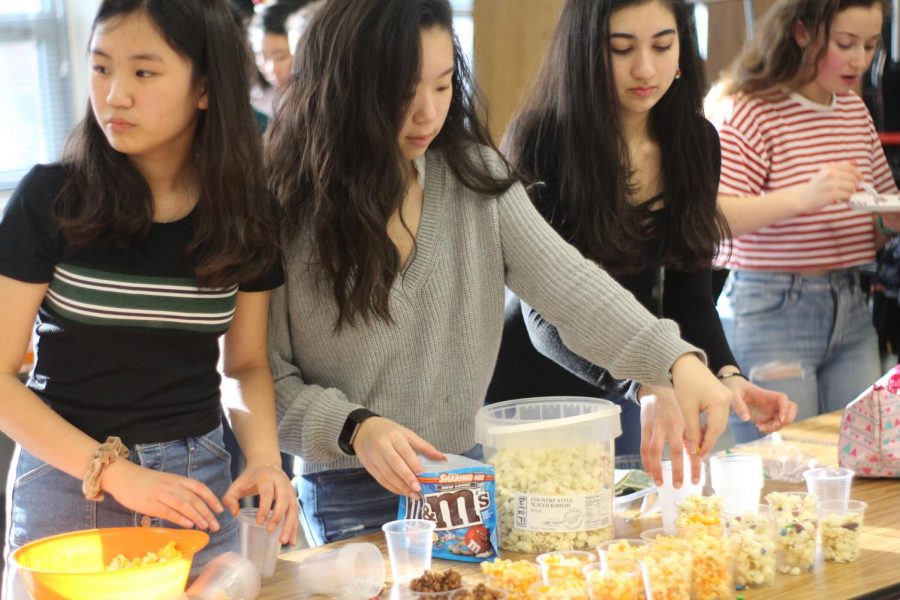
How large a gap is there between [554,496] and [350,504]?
1.14 ft

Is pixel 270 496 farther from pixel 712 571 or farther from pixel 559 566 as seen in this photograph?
pixel 712 571

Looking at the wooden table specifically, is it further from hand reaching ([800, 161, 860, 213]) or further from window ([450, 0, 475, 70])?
window ([450, 0, 475, 70])

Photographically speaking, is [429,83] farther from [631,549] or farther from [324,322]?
[631,549]

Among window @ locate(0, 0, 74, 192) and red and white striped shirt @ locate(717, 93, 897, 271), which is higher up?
window @ locate(0, 0, 74, 192)

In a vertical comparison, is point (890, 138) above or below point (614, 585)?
above

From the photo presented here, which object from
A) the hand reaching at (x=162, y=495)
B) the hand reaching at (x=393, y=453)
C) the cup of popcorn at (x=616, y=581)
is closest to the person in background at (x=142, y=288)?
the hand reaching at (x=162, y=495)

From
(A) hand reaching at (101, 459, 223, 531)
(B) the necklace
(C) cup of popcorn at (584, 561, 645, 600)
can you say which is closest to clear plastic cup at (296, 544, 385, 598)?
(A) hand reaching at (101, 459, 223, 531)

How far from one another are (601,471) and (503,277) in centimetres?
38

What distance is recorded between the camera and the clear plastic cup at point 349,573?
1.42 m

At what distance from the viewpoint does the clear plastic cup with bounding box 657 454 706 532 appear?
5.37 ft

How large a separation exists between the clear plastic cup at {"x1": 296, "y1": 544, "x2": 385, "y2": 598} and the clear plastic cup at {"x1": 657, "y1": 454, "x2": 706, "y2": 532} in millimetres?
445

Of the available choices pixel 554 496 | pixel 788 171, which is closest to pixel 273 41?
pixel 788 171

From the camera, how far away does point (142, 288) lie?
1516 mm

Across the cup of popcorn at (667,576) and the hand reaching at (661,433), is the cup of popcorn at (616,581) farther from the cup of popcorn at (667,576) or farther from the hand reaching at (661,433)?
the hand reaching at (661,433)
